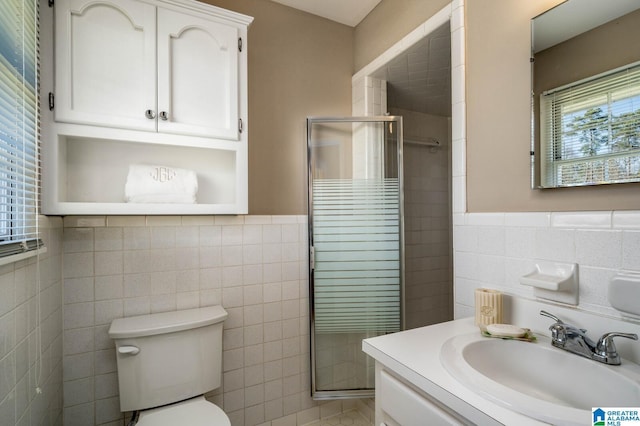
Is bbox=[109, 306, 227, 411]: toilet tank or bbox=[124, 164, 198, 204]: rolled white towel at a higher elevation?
bbox=[124, 164, 198, 204]: rolled white towel

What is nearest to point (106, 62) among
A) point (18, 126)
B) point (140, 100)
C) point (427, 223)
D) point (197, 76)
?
point (140, 100)

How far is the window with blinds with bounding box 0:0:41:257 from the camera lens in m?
0.88

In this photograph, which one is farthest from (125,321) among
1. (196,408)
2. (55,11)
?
(55,11)

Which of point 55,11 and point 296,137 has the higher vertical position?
point 55,11

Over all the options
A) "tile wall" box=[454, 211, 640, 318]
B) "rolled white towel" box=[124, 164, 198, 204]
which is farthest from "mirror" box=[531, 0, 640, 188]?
"rolled white towel" box=[124, 164, 198, 204]

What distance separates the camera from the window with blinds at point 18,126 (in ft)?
2.90

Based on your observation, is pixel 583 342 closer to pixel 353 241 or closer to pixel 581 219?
pixel 581 219

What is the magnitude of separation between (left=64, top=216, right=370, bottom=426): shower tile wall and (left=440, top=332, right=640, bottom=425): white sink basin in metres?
1.16

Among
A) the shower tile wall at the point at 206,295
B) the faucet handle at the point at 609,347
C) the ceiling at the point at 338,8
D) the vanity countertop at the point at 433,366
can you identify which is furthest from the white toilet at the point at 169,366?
the ceiling at the point at 338,8

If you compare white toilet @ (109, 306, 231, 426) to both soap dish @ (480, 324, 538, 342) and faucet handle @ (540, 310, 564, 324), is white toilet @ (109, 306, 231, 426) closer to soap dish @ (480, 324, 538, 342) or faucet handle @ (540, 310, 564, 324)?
soap dish @ (480, 324, 538, 342)

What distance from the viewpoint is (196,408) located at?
4.57ft

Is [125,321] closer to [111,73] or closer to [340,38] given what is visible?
[111,73]

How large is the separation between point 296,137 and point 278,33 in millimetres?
669

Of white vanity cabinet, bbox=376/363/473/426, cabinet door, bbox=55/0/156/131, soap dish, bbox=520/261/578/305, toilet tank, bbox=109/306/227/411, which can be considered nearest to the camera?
white vanity cabinet, bbox=376/363/473/426
